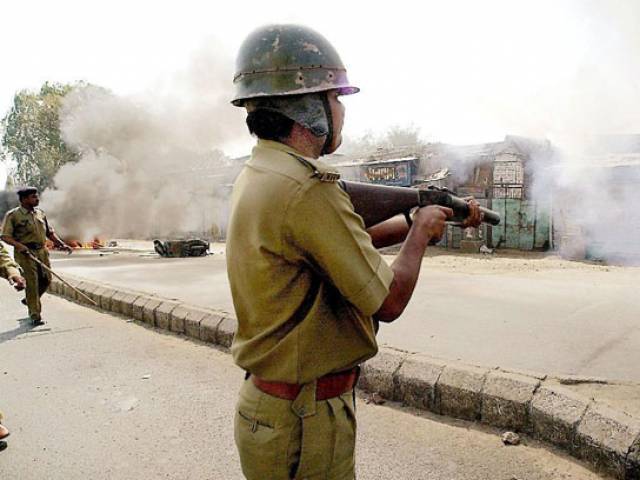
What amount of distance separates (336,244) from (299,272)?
0.45 ft

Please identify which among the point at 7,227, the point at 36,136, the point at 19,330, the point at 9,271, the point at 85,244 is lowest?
the point at 85,244

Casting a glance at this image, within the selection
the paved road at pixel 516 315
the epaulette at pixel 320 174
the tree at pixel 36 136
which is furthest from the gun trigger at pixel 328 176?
the tree at pixel 36 136

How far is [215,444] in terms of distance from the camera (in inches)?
125

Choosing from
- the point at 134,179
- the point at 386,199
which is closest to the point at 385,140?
the point at 134,179

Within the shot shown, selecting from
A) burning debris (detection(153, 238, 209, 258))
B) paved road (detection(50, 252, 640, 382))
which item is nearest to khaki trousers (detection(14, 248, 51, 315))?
paved road (detection(50, 252, 640, 382))

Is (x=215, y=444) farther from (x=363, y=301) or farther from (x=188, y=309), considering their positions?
(x=188, y=309)

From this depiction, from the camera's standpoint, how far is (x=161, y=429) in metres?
3.44

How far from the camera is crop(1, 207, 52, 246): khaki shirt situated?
21.7 feet

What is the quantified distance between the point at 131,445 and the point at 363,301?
8.57 ft

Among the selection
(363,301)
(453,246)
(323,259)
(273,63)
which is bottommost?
(453,246)

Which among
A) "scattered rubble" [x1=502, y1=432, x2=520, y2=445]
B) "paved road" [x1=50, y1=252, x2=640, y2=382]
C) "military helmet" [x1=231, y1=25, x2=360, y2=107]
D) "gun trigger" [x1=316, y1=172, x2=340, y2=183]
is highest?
"military helmet" [x1=231, y1=25, x2=360, y2=107]

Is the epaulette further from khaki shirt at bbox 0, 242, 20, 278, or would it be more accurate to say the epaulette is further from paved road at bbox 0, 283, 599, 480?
khaki shirt at bbox 0, 242, 20, 278

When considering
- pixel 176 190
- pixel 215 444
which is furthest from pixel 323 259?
pixel 176 190

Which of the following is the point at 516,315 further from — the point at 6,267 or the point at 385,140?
the point at 385,140
